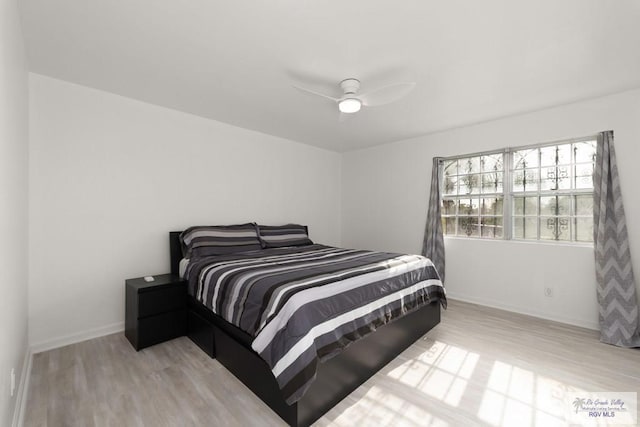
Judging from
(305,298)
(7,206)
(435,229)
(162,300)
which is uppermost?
(7,206)

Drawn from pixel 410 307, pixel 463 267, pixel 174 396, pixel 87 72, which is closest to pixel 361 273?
pixel 410 307

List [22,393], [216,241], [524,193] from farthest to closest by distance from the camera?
1. [524,193]
2. [216,241]
3. [22,393]

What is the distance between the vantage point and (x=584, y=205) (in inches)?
124

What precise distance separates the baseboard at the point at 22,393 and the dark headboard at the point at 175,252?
1.26 meters

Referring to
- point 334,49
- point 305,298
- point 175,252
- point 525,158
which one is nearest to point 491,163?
point 525,158

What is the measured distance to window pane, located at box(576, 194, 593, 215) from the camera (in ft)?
10.2

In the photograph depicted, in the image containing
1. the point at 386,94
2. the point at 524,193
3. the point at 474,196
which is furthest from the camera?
the point at 474,196

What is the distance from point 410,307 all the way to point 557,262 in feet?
6.66

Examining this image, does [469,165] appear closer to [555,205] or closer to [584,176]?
[555,205]

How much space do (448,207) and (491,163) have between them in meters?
0.81

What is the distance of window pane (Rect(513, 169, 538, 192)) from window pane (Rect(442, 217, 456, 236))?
0.87 m

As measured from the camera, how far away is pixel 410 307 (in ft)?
8.14

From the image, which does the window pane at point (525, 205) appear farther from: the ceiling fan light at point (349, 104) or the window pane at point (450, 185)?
the ceiling fan light at point (349, 104)

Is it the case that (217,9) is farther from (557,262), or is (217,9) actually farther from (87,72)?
(557,262)
